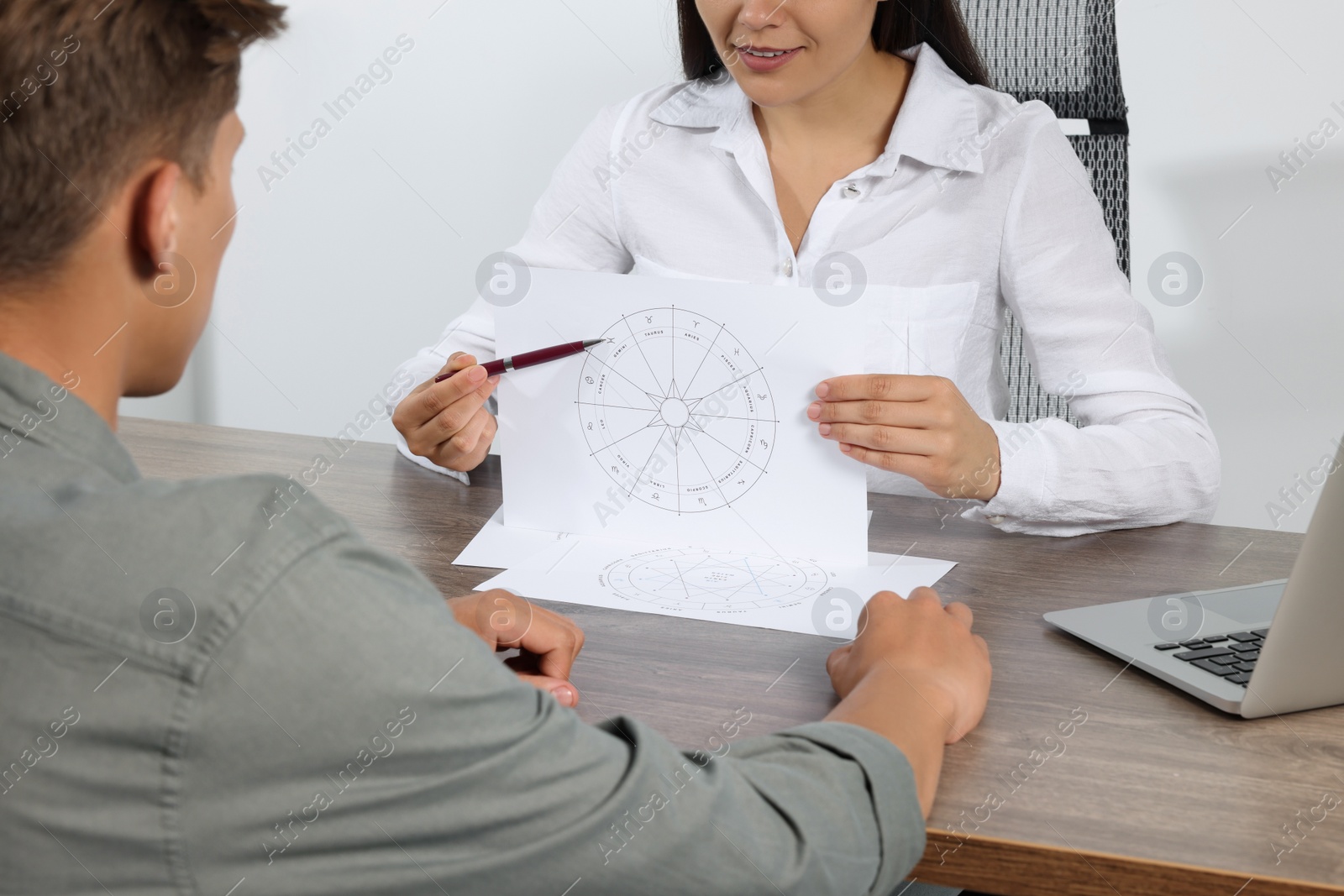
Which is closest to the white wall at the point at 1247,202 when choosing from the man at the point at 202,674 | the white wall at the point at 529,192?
the white wall at the point at 529,192

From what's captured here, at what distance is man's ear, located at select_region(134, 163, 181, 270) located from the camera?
23.6 inches

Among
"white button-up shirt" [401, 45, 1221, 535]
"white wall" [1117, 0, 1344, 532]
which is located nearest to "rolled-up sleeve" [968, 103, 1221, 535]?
"white button-up shirt" [401, 45, 1221, 535]

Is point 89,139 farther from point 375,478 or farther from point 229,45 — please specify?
point 375,478

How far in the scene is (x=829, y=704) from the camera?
83cm

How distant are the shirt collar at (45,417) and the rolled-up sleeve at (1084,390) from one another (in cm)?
85

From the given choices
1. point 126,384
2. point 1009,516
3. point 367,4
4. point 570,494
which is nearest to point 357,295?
point 367,4

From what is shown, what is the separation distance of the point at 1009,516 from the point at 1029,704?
1.28 feet

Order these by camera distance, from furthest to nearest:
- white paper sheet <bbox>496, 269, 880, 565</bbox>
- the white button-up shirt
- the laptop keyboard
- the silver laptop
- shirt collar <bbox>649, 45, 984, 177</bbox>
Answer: shirt collar <bbox>649, 45, 984, 177</bbox> < the white button-up shirt < white paper sheet <bbox>496, 269, 880, 565</bbox> < the laptop keyboard < the silver laptop

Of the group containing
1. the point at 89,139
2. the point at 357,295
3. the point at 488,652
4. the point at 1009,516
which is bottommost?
the point at 357,295

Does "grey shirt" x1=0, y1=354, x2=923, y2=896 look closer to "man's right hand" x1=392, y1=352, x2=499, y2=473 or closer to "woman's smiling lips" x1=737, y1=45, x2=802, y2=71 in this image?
"man's right hand" x1=392, y1=352, x2=499, y2=473

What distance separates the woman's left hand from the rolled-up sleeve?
4 centimetres

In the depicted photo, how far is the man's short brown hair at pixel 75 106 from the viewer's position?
555 mm

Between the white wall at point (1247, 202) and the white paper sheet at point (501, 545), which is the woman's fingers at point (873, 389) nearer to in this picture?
the white paper sheet at point (501, 545)

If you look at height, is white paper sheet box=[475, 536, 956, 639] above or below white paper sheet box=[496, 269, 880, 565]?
below
